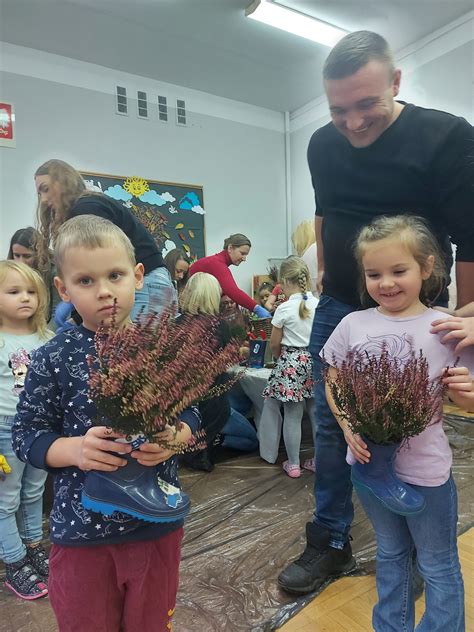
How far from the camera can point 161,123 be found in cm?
558

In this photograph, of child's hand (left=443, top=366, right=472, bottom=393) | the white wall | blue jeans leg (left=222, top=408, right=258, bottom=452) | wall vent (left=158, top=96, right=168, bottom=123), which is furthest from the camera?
wall vent (left=158, top=96, right=168, bottom=123)

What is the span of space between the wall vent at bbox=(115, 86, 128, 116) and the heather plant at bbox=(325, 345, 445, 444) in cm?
512

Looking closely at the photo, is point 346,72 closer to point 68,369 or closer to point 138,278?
point 138,278

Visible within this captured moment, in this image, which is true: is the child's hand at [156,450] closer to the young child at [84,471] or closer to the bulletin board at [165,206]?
the young child at [84,471]

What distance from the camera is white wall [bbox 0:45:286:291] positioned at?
464cm

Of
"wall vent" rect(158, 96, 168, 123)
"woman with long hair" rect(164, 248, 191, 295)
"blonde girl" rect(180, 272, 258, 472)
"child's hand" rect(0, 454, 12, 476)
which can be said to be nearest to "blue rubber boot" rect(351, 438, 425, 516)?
"child's hand" rect(0, 454, 12, 476)

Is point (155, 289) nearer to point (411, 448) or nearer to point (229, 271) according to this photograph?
point (411, 448)

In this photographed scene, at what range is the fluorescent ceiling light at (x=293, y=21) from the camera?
411cm

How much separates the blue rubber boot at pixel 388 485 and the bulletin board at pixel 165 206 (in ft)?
15.2

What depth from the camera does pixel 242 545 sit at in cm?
212

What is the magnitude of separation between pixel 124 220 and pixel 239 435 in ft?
6.89

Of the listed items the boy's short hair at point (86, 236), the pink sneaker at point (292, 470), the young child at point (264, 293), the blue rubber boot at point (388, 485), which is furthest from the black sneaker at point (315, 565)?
the young child at point (264, 293)

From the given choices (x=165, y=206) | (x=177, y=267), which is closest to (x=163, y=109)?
(x=165, y=206)

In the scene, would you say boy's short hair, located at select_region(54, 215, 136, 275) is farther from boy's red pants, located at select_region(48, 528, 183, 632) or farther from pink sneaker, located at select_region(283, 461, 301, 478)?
pink sneaker, located at select_region(283, 461, 301, 478)
